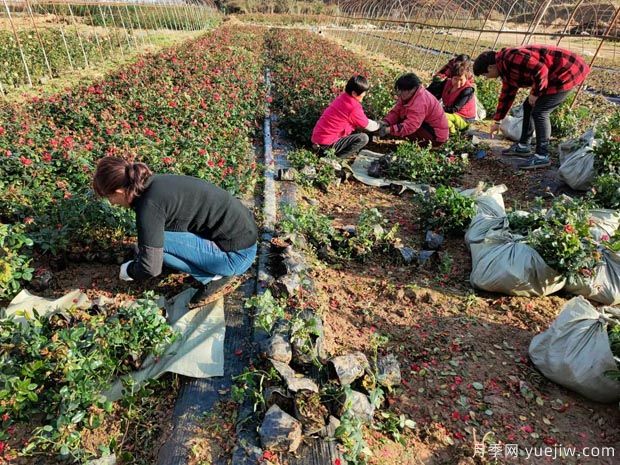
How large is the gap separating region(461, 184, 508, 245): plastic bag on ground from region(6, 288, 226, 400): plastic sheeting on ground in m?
2.33

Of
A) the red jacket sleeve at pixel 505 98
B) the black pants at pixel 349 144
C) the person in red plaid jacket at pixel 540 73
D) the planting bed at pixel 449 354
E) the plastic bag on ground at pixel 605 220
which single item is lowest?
the planting bed at pixel 449 354

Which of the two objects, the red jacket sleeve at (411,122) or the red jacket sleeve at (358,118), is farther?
the red jacket sleeve at (411,122)

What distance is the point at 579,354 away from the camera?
2.38 m

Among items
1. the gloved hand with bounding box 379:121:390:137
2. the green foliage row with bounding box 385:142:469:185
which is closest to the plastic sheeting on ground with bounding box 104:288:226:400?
the green foliage row with bounding box 385:142:469:185

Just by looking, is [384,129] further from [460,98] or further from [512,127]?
[512,127]

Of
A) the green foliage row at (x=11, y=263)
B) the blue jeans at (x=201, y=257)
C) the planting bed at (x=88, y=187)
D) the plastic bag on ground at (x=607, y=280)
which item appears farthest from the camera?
the plastic bag on ground at (x=607, y=280)

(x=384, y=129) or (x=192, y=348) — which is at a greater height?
(x=384, y=129)

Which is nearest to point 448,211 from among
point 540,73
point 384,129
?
point 384,129

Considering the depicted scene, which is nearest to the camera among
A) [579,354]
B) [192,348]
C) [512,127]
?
[579,354]

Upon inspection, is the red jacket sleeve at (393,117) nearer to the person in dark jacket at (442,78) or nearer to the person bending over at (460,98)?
the person bending over at (460,98)

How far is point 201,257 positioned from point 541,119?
4.84 m

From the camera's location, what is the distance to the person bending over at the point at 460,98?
6016 mm

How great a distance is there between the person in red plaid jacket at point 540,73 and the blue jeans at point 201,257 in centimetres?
406

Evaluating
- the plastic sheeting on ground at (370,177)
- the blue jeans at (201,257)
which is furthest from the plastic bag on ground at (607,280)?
the blue jeans at (201,257)
